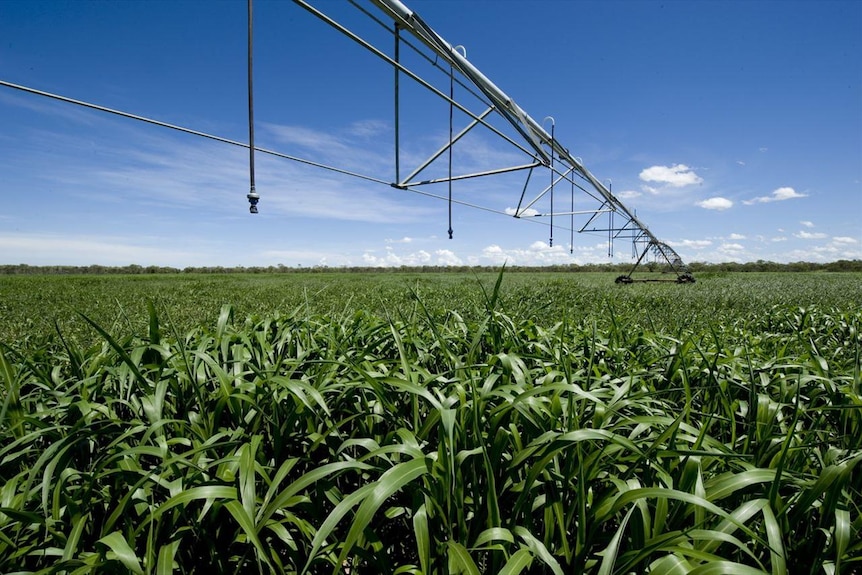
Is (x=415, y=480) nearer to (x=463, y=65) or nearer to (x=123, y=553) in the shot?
(x=123, y=553)

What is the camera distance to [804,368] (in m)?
2.19

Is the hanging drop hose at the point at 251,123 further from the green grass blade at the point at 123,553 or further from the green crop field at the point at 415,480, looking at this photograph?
the green grass blade at the point at 123,553

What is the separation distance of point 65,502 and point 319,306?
21.4ft

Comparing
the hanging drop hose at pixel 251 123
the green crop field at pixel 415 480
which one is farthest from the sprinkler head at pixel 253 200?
the green crop field at pixel 415 480

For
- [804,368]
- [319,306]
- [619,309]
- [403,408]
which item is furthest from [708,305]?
[403,408]

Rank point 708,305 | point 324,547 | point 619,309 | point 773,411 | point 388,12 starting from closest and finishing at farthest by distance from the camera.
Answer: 1. point 324,547
2. point 773,411
3. point 388,12
4. point 619,309
5. point 708,305

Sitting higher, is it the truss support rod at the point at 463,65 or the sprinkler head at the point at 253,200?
the truss support rod at the point at 463,65

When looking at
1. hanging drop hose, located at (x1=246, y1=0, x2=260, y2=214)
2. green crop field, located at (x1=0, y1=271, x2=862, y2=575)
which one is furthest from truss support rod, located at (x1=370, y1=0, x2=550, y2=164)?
green crop field, located at (x1=0, y1=271, x2=862, y2=575)

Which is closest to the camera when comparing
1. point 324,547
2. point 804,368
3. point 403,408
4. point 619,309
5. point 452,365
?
point 324,547

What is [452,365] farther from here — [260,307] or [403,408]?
[260,307]

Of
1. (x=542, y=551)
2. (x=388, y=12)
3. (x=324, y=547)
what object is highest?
(x=388, y=12)

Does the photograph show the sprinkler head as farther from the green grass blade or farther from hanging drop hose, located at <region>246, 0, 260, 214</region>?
the green grass blade

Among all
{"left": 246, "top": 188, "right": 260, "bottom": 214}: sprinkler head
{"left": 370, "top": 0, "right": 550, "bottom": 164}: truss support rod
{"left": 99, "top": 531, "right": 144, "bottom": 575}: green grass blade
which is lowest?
{"left": 99, "top": 531, "right": 144, "bottom": 575}: green grass blade

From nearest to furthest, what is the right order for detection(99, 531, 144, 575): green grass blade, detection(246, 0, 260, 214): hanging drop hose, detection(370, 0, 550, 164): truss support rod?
detection(99, 531, 144, 575): green grass blade < detection(246, 0, 260, 214): hanging drop hose < detection(370, 0, 550, 164): truss support rod
